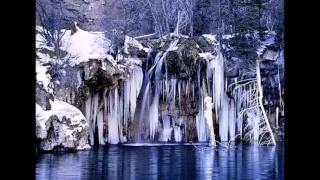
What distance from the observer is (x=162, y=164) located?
1431cm

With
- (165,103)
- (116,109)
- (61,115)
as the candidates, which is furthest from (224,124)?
(61,115)

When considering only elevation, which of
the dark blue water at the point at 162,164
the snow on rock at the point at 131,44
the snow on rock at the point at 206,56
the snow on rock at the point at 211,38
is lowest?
the dark blue water at the point at 162,164

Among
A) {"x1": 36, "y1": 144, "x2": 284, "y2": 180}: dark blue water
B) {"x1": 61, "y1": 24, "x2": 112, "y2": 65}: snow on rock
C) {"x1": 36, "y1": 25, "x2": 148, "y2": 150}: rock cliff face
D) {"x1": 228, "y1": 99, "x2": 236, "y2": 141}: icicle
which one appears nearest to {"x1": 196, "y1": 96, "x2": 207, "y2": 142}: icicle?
{"x1": 228, "y1": 99, "x2": 236, "y2": 141}: icicle

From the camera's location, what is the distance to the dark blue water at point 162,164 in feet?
40.4

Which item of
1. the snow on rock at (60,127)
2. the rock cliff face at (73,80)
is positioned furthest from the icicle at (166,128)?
the snow on rock at (60,127)

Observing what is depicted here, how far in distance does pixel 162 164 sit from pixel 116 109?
5624 mm

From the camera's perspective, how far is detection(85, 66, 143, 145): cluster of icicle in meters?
19.2

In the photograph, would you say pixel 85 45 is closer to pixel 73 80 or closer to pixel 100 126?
pixel 73 80

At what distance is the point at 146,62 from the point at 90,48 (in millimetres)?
2108

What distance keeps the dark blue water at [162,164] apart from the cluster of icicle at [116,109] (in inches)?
42.6

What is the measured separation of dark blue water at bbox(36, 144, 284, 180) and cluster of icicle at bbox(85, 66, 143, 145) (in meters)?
1.08

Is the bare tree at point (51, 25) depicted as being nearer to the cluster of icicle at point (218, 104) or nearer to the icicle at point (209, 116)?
the cluster of icicle at point (218, 104)

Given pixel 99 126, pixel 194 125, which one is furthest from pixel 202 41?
pixel 99 126

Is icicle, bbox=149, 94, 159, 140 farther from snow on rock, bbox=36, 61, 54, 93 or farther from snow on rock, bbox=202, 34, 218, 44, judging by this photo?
snow on rock, bbox=36, 61, 54, 93
